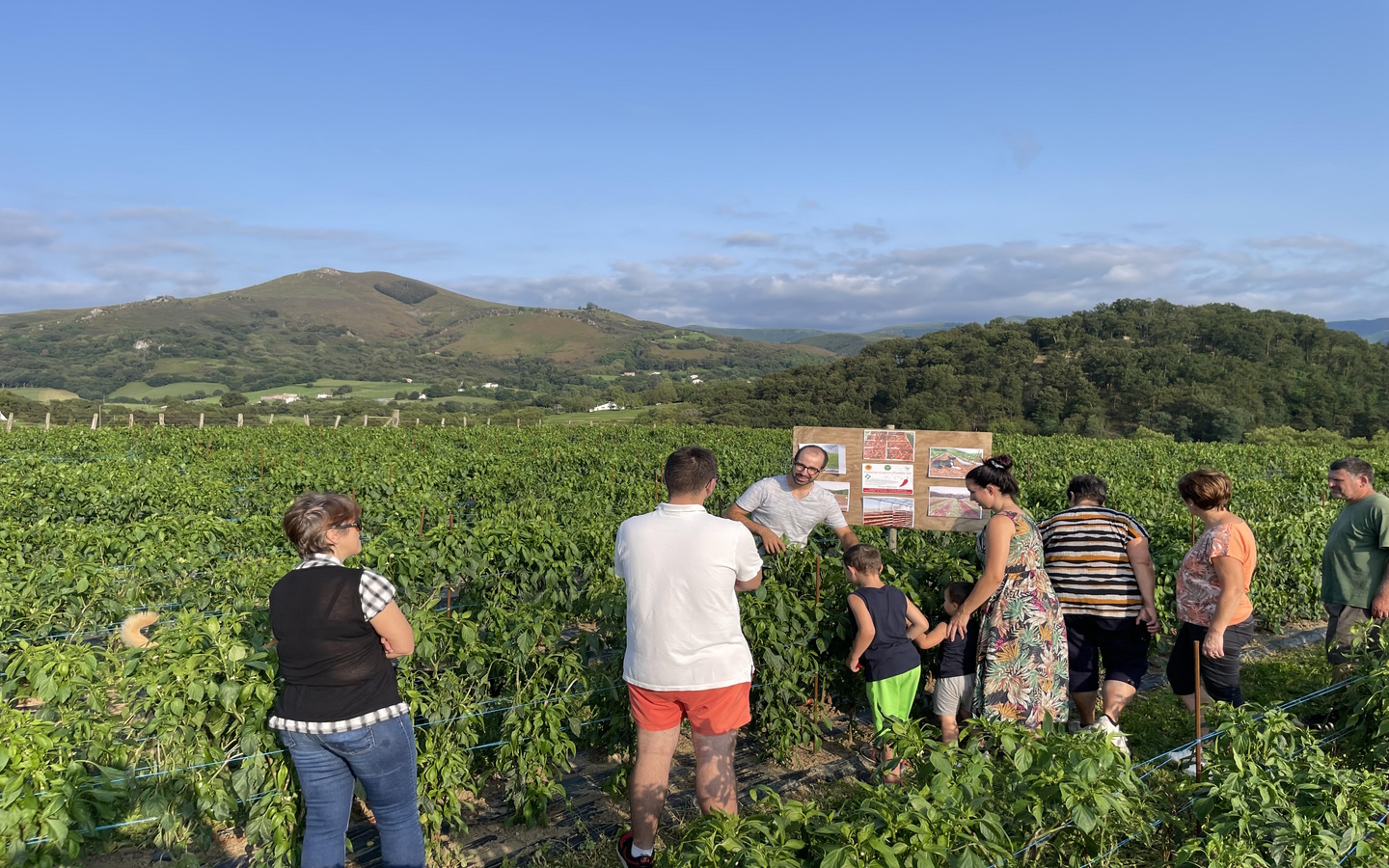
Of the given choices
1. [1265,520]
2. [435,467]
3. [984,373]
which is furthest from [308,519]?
[984,373]

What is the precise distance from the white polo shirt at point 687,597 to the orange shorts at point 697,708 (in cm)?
4

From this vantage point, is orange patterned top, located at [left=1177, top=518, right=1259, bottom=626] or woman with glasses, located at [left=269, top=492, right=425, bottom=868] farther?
orange patterned top, located at [left=1177, top=518, right=1259, bottom=626]

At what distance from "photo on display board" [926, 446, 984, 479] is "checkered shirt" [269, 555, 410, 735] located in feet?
18.4

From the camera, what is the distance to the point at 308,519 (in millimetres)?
2533

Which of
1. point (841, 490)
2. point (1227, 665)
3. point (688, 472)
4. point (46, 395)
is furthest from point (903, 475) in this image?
point (46, 395)

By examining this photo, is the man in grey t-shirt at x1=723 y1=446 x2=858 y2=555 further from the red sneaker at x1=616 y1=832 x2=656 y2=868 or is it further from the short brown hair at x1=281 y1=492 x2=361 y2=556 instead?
the short brown hair at x1=281 y1=492 x2=361 y2=556

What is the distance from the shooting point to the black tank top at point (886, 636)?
159 inches

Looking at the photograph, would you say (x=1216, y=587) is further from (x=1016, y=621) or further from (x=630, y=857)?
(x=630, y=857)

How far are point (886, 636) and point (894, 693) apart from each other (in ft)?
1.16

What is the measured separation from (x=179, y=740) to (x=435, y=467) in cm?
1074

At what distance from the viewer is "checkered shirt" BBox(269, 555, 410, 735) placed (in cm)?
248

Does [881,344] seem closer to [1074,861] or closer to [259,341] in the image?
[1074,861]

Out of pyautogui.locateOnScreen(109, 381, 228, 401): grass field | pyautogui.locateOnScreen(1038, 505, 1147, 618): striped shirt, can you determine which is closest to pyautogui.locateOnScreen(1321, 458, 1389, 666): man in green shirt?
pyautogui.locateOnScreen(1038, 505, 1147, 618): striped shirt

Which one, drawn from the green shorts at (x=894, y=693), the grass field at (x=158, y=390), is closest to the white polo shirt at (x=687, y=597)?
the green shorts at (x=894, y=693)
